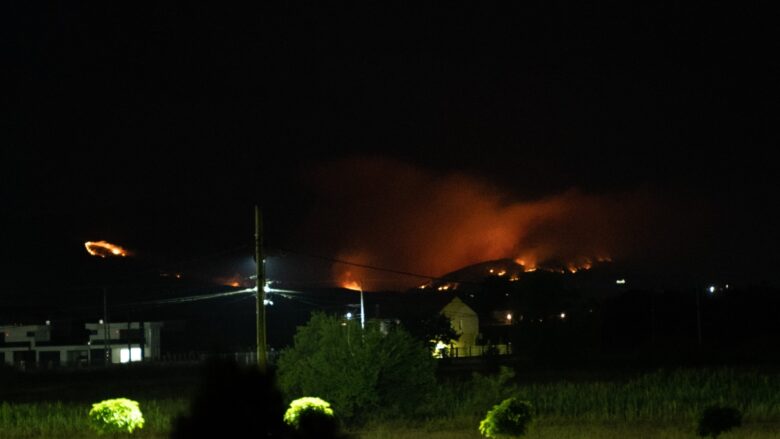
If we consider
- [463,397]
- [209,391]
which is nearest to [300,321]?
[463,397]

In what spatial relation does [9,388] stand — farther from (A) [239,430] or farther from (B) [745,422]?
(A) [239,430]

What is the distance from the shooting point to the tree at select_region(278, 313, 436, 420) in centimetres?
3434

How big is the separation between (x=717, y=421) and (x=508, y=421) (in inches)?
193

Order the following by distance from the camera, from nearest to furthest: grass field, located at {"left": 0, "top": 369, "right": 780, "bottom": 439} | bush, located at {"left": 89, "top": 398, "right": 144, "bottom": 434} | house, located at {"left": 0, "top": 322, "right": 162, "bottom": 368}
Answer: grass field, located at {"left": 0, "top": 369, "right": 780, "bottom": 439} < bush, located at {"left": 89, "top": 398, "right": 144, "bottom": 434} < house, located at {"left": 0, "top": 322, "right": 162, "bottom": 368}

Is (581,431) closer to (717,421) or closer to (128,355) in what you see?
(717,421)

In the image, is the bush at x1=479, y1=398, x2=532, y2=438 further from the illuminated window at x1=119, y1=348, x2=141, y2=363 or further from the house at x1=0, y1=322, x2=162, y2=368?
the illuminated window at x1=119, y1=348, x2=141, y2=363

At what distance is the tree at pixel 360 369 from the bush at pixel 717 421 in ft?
37.3

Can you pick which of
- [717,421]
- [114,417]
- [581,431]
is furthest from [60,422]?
[717,421]

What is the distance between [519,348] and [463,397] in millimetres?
47965

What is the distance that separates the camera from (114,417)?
101 feet

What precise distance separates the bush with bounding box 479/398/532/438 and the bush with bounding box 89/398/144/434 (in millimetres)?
10468

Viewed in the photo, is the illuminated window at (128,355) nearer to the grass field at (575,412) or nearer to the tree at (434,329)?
the tree at (434,329)

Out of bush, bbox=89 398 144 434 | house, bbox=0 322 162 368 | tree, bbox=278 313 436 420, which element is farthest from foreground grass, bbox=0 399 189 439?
house, bbox=0 322 162 368

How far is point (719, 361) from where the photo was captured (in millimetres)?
76688
